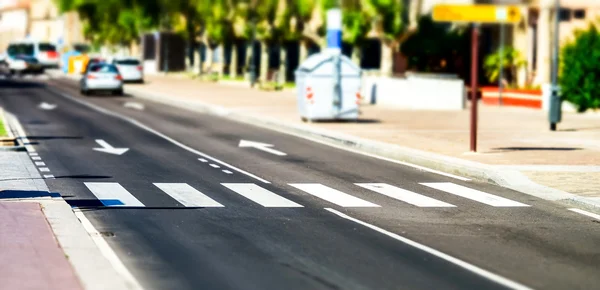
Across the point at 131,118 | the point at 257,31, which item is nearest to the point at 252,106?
the point at 131,118

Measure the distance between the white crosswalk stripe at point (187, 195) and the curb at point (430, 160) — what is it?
4898mm

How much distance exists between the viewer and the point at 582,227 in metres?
15.0

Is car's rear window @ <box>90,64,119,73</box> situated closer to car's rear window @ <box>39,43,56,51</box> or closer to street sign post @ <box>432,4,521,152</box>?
street sign post @ <box>432,4,521,152</box>

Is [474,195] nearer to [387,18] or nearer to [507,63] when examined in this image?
[507,63]

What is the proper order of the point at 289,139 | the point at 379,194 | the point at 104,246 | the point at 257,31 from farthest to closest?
the point at 257,31 < the point at 289,139 < the point at 379,194 < the point at 104,246

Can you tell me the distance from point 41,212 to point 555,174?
9487mm

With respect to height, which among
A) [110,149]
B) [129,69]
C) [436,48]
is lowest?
[110,149]

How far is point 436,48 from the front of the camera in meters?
58.2

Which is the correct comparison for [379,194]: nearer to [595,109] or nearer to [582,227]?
[582,227]

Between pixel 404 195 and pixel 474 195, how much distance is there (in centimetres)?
107

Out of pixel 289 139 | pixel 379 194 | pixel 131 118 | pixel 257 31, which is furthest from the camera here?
pixel 257 31

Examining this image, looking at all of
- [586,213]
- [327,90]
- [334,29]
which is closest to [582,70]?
[334,29]

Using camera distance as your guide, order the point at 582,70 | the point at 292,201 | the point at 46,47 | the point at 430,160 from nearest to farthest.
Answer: the point at 292,201 → the point at 430,160 → the point at 582,70 → the point at 46,47

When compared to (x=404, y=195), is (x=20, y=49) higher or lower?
higher
